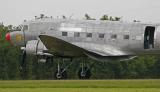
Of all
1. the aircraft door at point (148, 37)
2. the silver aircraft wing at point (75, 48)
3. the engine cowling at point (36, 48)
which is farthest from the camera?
the aircraft door at point (148, 37)

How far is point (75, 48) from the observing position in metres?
36.1

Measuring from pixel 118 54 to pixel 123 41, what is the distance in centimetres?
96

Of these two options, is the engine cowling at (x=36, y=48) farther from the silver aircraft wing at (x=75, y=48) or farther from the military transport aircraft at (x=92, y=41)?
the silver aircraft wing at (x=75, y=48)

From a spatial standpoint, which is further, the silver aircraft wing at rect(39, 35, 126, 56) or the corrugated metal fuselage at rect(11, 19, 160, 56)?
the corrugated metal fuselage at rect(11, 19, 160, 56)

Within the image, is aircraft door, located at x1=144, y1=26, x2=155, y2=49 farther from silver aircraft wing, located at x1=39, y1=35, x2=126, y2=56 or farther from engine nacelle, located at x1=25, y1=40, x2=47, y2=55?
engine nacelle, located at x1=25, y1=40, x2=47, y2=55

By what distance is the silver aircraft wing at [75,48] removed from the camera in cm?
3528

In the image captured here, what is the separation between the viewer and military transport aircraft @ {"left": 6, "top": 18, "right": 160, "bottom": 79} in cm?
3638

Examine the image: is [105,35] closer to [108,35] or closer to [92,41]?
[108,35]

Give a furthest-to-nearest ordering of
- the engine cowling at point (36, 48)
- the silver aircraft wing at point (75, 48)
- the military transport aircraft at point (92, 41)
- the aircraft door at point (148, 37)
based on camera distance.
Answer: the aircraft door at point (148, 37)
the engine cowling at point (36, 48)
the military transport aircraft at point (92, 41)
the silver aircraft wing at point (75, 48)

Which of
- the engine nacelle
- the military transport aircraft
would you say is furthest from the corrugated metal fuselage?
the engine nacelle

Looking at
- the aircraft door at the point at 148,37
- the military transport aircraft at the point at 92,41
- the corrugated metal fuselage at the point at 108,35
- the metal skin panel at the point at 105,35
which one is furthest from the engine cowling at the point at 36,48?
the aircraft door at the point at 148,37

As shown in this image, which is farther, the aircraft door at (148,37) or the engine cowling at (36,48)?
the aircraft door at (148,37)

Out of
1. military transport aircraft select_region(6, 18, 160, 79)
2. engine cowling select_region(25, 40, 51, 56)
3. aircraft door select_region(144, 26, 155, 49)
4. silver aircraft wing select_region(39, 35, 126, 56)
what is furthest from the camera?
aircraft door select_region(144, 26, 155, 49)

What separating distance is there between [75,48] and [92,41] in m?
1.81
